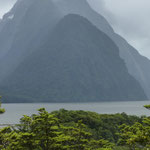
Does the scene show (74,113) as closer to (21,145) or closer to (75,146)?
(75,146)

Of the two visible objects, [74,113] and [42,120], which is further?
[74,113]

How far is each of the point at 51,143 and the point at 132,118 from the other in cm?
3835

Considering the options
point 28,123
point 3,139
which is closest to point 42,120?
point 28,123

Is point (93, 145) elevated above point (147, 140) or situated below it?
below

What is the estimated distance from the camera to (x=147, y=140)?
1398 centimetres

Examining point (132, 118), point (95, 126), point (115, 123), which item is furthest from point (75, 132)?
point (132, 118)

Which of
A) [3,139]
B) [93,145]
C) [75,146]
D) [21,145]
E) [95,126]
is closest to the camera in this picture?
[21,145]

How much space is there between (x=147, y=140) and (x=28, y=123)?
850 cm

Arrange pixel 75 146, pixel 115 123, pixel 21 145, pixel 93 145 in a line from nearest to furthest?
pixel 21 145 < pixel 75 146 < pixel 93 145 < pixel 115 123

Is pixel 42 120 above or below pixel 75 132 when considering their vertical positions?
above

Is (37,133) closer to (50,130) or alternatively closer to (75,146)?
(50,130)

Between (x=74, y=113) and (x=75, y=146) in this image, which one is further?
(x=74, y=113)

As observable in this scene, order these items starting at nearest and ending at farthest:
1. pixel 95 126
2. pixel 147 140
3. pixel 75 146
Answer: pixel 147 140 < pixel 75 146 < pixel 95 126

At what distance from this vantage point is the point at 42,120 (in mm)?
16578
